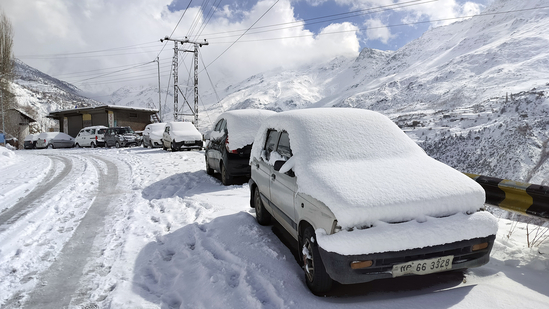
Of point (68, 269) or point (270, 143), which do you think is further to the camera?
point (270, 143)

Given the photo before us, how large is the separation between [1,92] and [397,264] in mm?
39599

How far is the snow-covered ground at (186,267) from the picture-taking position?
2.81 m

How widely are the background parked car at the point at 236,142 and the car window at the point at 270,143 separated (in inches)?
104

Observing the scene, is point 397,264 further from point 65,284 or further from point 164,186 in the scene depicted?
point 164,186

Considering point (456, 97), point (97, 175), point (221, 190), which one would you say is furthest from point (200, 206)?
point (456, 97)

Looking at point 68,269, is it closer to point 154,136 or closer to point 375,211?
point 375,211

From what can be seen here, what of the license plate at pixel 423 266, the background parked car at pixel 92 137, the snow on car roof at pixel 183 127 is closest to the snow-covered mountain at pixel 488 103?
the license plate at pixel 423 266

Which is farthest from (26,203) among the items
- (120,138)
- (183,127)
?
(120,138)

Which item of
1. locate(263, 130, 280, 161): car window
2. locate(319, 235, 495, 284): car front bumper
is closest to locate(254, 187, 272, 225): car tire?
locate(263, 130, 280, 161): car window

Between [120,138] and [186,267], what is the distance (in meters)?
23.5

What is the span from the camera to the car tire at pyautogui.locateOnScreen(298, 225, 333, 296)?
109 inches

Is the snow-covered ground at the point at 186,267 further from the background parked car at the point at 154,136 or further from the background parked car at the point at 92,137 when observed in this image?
the background parked car at the point at 92,137

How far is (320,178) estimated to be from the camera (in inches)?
115

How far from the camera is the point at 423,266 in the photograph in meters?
2.52
